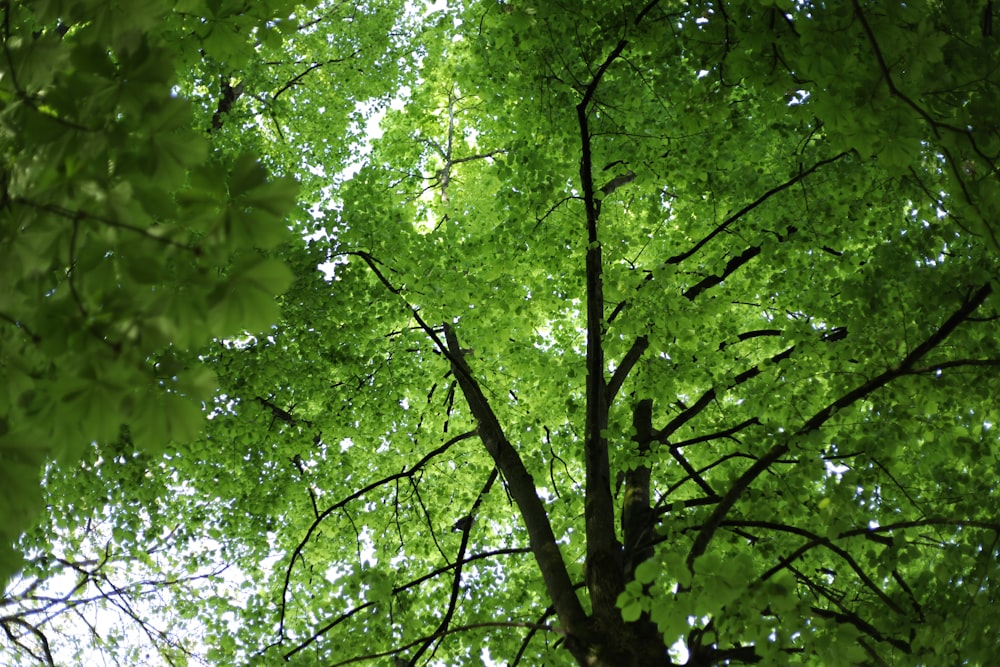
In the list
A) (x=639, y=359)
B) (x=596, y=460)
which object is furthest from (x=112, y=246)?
(x=639, y=359)

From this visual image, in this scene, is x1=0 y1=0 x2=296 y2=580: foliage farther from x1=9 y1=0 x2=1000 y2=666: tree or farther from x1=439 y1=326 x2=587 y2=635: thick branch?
x1=439 y1=326 x2=587 y2=635: thick branch

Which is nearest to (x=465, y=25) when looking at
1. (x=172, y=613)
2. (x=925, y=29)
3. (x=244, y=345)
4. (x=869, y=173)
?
(x=244, y=345)

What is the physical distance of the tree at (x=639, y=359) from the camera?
3.03m

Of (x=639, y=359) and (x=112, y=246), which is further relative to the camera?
(x=639, y=359)

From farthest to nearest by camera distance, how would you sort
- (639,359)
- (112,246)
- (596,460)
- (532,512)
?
(639,359) < (532,512) < (596,460) < (112,246)

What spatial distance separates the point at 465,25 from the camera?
7.73 meters

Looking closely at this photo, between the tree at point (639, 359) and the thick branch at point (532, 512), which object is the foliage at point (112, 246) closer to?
the tree at point (639, 359)

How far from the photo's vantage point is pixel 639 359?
5680 mm

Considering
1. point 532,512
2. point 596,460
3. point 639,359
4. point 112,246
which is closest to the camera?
point 112,246

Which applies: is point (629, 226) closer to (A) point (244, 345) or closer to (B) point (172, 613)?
(A) point (244, 345)

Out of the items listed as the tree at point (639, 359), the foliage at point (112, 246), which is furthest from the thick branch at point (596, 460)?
the foliage at point (112, 246)

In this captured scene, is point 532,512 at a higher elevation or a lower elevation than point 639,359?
lower

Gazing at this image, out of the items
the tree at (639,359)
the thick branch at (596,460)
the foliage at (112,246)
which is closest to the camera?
the foliage at (112,246)

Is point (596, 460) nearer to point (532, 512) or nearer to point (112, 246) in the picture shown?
point (532, 512)
